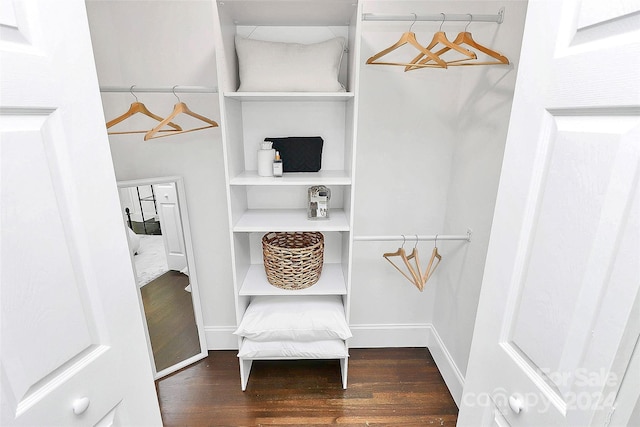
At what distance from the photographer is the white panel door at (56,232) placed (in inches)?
21.2

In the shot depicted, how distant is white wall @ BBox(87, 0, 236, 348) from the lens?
1649mm

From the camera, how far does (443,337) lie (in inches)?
79.7

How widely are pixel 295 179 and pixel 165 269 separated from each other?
104 centimetres

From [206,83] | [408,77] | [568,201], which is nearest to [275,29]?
[206,83]

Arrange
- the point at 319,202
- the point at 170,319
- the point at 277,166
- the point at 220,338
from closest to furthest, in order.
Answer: the point at 277,166, the point at 319,202, the point at 170,319, the point at 220,338

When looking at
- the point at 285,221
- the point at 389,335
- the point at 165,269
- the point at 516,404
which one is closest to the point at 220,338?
the point at 165,269

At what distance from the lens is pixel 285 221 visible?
1.72 metres

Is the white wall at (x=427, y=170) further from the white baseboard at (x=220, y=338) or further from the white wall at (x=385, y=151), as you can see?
the white baseboard at (x=220, y=338)

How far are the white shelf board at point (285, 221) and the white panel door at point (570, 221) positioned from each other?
95 cm

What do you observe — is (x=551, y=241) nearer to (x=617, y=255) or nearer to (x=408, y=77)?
(x=617, y=255)

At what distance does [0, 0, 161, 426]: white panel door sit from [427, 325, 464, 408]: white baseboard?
67.1 inches

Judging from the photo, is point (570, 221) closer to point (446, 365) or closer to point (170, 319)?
point (446, 365)

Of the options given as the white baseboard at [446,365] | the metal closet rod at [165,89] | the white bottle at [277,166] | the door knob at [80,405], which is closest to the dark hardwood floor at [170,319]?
the white bottle at [277,166]

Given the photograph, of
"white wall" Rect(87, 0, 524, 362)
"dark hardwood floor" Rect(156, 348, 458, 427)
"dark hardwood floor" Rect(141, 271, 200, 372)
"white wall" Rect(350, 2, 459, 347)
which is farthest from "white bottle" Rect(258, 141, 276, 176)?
"dark hardwood floor" Rect(156, 348, 458, 427)
